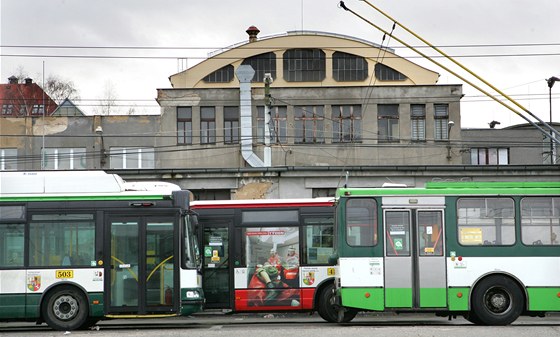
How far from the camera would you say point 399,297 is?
60.1 ft

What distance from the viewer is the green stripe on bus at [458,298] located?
18297 millimetres

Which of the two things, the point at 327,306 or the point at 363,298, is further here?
the point at 327,306

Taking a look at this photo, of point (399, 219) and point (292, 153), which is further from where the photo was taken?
point (292, 153)

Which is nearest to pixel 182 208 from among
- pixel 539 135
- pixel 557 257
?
pixel 557 257

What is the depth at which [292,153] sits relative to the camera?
50906 mm

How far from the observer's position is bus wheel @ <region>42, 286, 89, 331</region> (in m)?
18.6

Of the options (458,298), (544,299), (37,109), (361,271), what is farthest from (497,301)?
(37,109)

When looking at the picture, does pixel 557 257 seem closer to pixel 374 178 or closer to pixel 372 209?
pixel 372 209

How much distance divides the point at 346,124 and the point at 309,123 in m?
2.13

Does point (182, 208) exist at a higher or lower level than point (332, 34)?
lower

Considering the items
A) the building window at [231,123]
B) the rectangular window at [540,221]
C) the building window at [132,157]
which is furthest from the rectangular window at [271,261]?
the building window at [132,157]

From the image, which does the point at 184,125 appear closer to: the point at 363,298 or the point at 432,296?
the point at 363,298

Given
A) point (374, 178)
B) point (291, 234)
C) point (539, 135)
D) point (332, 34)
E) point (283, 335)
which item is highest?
point (332, 34)

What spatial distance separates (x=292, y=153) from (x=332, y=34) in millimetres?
8604
